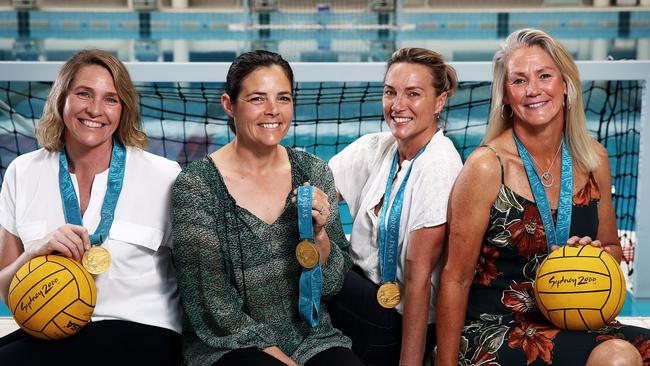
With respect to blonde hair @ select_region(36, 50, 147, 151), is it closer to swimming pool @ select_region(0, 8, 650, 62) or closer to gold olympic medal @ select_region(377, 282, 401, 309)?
gold olympic medal @ select_region(377, 282, 401, 309)

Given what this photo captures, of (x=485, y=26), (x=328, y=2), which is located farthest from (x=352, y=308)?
(x=328, y=2)

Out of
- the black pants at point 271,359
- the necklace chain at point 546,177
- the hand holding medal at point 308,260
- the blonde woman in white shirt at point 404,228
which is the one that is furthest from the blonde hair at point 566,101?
the black pants at point 271,359

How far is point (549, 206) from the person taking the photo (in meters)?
2.58

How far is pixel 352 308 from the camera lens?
9.09 ft

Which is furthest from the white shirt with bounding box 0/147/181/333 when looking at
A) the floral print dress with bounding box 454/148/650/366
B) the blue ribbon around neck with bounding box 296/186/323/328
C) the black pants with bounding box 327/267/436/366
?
the floral print dress with bounding box 454/148/650/366

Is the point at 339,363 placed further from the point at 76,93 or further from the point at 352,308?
the point at 76,93

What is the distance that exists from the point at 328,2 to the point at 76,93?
2016 cm

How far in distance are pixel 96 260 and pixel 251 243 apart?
481 millimetres

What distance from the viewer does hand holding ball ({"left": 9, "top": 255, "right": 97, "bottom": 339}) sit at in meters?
2.28

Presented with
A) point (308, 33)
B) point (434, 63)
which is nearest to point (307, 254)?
point (434, 63)

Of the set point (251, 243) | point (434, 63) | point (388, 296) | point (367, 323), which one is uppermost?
point (434, 63)

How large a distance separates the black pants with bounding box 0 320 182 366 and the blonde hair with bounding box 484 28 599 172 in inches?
51.3

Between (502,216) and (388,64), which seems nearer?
(502,216)

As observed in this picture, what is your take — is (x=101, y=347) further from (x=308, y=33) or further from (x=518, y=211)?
(x=308, y=33)
